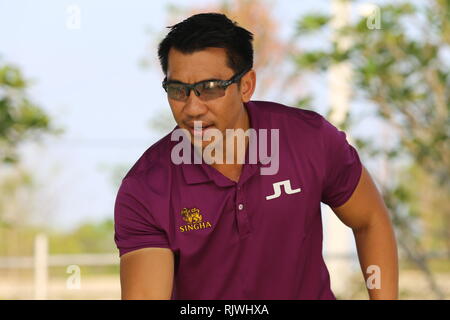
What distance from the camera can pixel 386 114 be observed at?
900cm

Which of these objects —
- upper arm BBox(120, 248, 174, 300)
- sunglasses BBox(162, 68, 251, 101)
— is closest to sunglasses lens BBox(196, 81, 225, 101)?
sunglasses BBox(162, 68, 251, 101)

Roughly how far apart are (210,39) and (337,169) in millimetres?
696

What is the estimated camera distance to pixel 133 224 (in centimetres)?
329

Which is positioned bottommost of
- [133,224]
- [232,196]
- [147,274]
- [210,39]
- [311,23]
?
[147,274]

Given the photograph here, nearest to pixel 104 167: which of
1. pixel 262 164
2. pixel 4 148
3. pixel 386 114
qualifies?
pixel 4 148

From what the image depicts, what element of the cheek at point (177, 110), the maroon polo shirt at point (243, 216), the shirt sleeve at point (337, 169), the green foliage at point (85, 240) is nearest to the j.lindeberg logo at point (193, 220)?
the maroon polo shirt at point (243, 216)

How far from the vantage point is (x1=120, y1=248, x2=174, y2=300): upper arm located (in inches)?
123

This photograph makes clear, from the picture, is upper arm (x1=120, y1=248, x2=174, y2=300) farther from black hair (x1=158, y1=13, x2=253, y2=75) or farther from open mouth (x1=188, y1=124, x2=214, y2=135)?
black hair (x1=158, y1=13, x2=253, y2=75)

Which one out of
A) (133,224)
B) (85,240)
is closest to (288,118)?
(133,224)

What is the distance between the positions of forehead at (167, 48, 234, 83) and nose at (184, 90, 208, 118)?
0.06 metres

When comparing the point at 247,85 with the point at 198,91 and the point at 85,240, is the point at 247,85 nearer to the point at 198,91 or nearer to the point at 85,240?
the point at 198,91

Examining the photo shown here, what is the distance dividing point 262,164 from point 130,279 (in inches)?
26.6

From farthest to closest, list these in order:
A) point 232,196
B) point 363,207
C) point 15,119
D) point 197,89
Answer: point 15,119 < point 363,207 < point 232,196 < point 197,89

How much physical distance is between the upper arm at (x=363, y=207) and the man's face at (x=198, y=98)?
1.88ft
